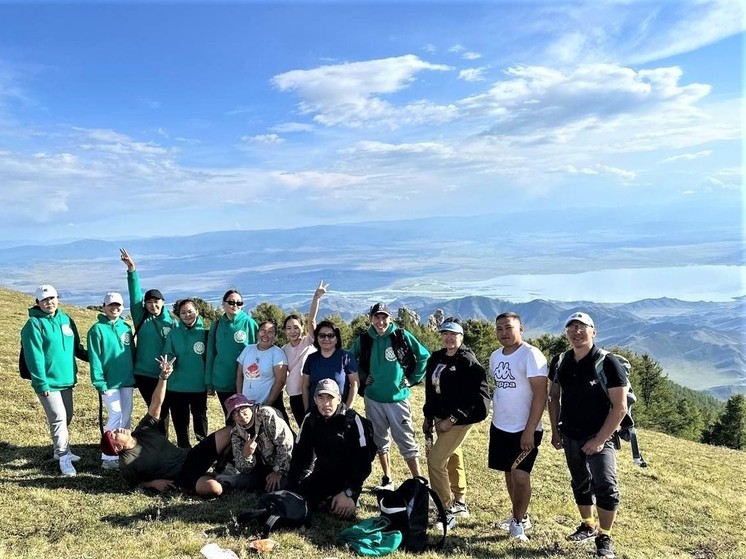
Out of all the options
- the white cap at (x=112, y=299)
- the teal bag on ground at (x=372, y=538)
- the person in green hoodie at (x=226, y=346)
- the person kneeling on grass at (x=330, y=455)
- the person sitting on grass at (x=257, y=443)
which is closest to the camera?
the teal bag on ground at (x=372, y=538)

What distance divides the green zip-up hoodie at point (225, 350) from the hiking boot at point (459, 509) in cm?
406

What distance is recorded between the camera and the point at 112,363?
8.63 meters

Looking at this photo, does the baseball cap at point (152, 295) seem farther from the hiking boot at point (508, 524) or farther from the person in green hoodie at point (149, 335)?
the hiking boot at point (508, 524)

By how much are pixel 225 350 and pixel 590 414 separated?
5.77 m

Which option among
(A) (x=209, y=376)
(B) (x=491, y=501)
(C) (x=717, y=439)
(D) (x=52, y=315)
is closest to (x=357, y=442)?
(A) (x=209, y=376)

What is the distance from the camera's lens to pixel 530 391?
6.83 metres

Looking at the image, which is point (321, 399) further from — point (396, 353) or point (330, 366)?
point (396, 353)

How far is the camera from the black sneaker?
6.89m

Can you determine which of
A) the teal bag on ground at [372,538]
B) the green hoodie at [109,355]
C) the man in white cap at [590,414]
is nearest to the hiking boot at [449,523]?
the teal bag on ground at [372,538]

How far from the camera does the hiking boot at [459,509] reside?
7.96 m

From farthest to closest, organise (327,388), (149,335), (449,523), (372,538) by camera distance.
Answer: (149,335) < (449,523) < (327,388) < (372,538)

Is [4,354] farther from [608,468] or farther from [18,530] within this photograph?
[608,468]

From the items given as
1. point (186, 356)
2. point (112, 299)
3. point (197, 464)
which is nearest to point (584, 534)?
point (197, 464)

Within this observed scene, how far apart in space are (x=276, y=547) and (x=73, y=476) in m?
4.35
